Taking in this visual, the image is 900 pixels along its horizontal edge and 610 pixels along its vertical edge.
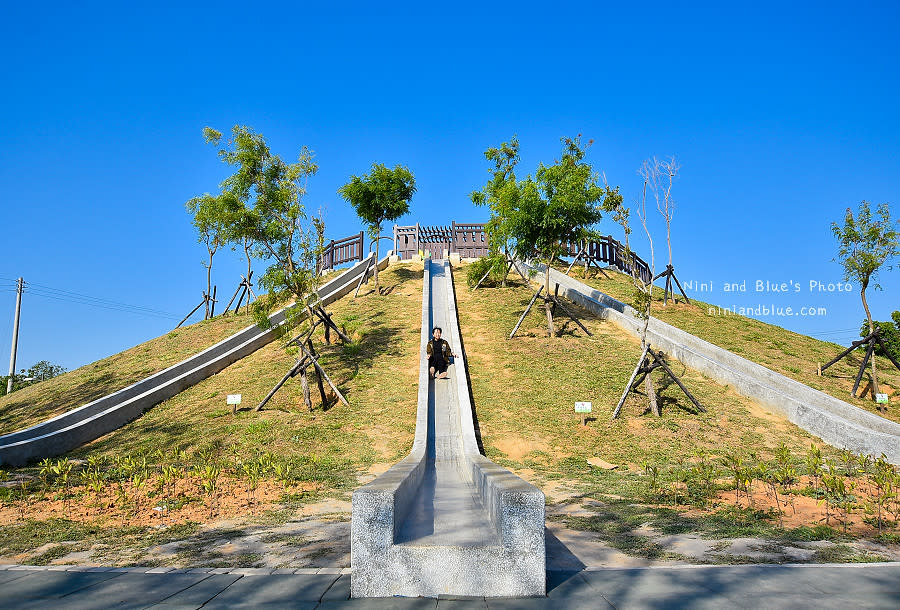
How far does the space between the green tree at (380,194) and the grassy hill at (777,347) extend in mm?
10287

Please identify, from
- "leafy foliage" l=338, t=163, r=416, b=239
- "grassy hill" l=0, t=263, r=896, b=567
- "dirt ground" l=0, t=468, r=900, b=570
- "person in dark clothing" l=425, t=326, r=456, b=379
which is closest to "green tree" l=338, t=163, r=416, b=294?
"leafy foliage" l=338, t=163, r=416, b=239

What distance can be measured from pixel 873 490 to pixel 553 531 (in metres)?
4.91

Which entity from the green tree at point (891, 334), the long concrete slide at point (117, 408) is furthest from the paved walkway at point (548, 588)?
the green tree at point (891, 334)

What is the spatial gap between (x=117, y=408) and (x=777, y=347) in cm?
2019

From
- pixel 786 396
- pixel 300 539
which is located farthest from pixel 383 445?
pixel 786 396

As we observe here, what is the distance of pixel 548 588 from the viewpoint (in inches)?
Answer: 154

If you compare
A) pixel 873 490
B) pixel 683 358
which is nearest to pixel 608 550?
pixel 873 490

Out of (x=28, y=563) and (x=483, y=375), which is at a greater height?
(x=483, y=375)

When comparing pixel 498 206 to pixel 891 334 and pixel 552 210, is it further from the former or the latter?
pixel 891 334

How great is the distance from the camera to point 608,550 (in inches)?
193

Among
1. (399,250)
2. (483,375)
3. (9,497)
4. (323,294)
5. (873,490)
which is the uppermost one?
(399,250)

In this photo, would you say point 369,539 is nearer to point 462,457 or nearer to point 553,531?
point 553,531

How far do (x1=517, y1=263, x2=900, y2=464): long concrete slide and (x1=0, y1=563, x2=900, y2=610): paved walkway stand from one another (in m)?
6.88

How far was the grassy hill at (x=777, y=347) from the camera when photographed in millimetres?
14266
